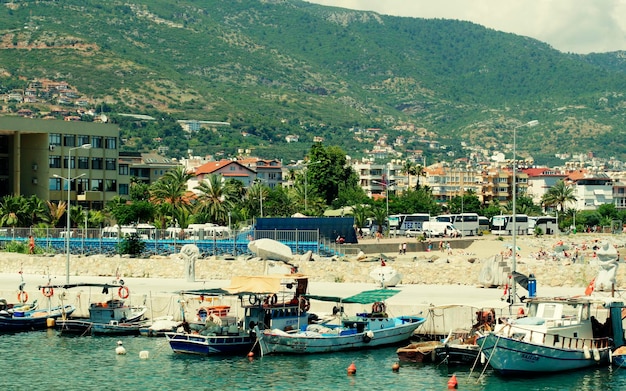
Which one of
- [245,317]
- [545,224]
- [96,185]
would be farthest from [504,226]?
[245,317]

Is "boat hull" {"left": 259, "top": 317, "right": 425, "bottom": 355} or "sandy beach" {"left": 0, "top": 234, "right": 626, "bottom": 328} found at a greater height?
"sandy beach" {"left": 0, "top": 234, "right": 626, "bottom": 328}

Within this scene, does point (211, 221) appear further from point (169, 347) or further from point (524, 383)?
point (524, 383)

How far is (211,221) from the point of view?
10031 centimetres

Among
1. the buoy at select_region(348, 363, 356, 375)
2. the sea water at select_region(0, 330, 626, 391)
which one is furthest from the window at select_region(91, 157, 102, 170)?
the buoy at select_region(348, 363, 356, 375)

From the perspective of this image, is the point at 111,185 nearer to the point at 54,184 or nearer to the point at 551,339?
the point at 54,184

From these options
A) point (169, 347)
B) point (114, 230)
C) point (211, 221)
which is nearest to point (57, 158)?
point (211, 221)

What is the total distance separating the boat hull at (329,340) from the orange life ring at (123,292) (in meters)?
10.9

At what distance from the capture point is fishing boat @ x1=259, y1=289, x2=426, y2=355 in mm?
44062

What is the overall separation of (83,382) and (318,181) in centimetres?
10066

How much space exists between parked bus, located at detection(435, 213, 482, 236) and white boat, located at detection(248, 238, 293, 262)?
67.4 meters

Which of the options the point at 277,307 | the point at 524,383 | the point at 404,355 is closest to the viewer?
the point at 524,383

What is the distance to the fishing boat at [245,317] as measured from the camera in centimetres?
4438

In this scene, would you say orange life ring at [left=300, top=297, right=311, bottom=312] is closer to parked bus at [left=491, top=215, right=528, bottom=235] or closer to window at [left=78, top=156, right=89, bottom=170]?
window at [left=78, top=156, right=89, bottom=170]

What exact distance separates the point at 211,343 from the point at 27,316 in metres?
12.4
